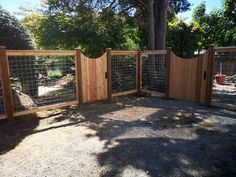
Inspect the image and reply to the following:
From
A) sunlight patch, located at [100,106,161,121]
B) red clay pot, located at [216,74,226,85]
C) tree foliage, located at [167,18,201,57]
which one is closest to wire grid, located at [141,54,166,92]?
sunlight patch, located at [100,106,161,121]

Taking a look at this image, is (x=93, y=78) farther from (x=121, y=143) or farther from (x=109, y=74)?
(x=121, y=143)

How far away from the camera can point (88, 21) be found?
33.9ft

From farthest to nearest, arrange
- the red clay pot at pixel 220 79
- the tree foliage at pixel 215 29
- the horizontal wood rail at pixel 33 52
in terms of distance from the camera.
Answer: the tree foliage at pixel 215 29, the red clay pot at pixel 220 79, the horizontal wood rail at pixel 33 52

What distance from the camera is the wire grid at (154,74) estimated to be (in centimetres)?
830

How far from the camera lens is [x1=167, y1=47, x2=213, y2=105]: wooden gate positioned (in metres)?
6.42

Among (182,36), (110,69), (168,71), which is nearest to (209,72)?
(168,71)

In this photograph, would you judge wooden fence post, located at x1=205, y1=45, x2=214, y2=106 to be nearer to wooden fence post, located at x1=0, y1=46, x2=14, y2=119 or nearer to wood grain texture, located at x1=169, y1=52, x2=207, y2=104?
wood grain texture, located at x1=169, y1=52, x2=207, y2=104

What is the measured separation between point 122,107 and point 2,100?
3196mm

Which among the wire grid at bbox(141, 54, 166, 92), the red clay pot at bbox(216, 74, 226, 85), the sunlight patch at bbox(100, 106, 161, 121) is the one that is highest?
the wire grid at bbox(141, 54, 166, 92)

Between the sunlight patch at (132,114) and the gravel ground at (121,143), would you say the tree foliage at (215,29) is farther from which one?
the gravel ground at (121,143)

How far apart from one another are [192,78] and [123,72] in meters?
2.46

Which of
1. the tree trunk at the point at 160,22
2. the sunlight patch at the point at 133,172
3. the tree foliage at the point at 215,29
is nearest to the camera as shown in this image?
the sunlight patch at the point at 133,172

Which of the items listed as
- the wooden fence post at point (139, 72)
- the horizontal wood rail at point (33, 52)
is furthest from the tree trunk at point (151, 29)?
the horizontal wood rail at point (33, 52)

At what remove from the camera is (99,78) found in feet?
23.4
